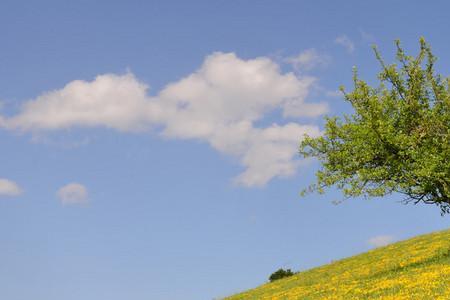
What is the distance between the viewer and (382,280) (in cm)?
3192

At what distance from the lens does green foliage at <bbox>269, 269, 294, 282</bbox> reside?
188 feet

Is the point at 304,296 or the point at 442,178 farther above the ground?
the point at 442,178

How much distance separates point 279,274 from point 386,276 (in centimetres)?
2498

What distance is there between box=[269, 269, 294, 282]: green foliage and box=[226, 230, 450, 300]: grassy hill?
14.6 ft

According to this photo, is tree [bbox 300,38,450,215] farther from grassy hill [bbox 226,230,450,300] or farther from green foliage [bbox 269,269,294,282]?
green foliage [bbox 269,269,294,282]

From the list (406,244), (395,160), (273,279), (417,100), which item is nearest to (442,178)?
(395,160)

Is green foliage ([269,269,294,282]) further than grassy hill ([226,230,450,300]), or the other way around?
green foliage ([269,269,294,282])

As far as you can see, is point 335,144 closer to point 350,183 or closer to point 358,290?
point 350,183

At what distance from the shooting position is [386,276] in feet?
110

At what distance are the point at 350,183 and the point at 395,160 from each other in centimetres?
311

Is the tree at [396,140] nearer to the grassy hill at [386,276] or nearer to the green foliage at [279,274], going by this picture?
the grassy hill at [386,276]

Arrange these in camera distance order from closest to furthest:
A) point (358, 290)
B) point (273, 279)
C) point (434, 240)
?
point (358, 290), point (434, 240), point (273, 279)

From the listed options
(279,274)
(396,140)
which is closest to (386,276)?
(396,140)

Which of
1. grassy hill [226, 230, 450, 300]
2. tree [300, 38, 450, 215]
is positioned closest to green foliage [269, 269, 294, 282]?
grassy hill [226, 230, 450, 300]
